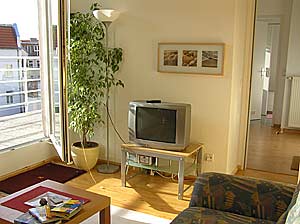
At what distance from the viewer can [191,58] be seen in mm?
3674

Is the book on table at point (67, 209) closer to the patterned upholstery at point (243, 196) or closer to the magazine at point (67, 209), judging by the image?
the magazine at point (67, 209)

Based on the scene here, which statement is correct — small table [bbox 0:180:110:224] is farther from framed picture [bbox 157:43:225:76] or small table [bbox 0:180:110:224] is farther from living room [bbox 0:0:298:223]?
framed picture [bbox 157:43:225:76]

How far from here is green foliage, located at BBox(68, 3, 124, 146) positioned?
12.9 ft

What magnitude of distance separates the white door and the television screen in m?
3.73

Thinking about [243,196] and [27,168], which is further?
[27,168]

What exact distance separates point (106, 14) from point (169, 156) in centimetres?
171

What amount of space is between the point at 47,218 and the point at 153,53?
242cm

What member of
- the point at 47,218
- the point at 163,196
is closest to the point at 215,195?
the point at 47,218

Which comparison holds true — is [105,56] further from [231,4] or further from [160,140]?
[231,4]

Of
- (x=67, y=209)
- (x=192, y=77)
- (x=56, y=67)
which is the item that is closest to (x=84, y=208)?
(x=67, y=209)

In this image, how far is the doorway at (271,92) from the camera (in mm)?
4652

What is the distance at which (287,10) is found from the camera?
6.03 m

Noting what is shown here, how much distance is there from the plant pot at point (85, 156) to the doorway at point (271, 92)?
1.92m

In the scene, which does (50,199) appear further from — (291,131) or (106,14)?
(291,131)
